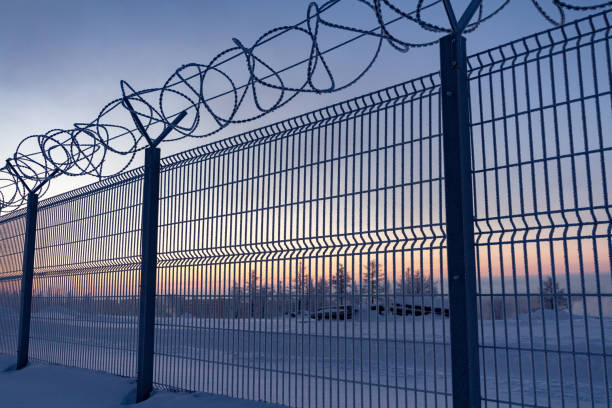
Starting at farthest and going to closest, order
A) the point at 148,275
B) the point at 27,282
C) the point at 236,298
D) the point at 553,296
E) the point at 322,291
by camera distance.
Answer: the point at 27,282 → the point at 148,275 → the point at 236,298 → the point at 322,291 → the point at 553,296

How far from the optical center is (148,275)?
7.83 m

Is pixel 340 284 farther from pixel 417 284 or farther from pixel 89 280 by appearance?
pixel 89 280

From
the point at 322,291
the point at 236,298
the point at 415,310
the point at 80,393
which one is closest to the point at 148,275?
the point at 236,298

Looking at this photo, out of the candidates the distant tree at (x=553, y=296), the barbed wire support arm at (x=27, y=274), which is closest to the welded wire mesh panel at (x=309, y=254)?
the distant tree at (x=553, y=296)

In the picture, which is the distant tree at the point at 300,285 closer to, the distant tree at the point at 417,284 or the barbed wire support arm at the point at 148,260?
the distant tree at the point at 417,284

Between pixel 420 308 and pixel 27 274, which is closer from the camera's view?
pixel 420 308

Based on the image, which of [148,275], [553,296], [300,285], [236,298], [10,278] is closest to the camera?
[553,296]

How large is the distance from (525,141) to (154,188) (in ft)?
17.0

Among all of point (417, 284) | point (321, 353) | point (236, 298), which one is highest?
point (417, 284)

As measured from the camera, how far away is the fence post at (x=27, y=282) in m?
11.7

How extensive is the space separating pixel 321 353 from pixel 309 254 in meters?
1.34

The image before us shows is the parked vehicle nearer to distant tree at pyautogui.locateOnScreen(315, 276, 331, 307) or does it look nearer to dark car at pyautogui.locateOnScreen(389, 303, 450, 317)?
dark car at pyautogui.locateOnScreen(389, 303, 450, 317)

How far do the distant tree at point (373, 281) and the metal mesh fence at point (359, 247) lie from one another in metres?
0.02

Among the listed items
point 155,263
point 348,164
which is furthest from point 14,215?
point 348,164
